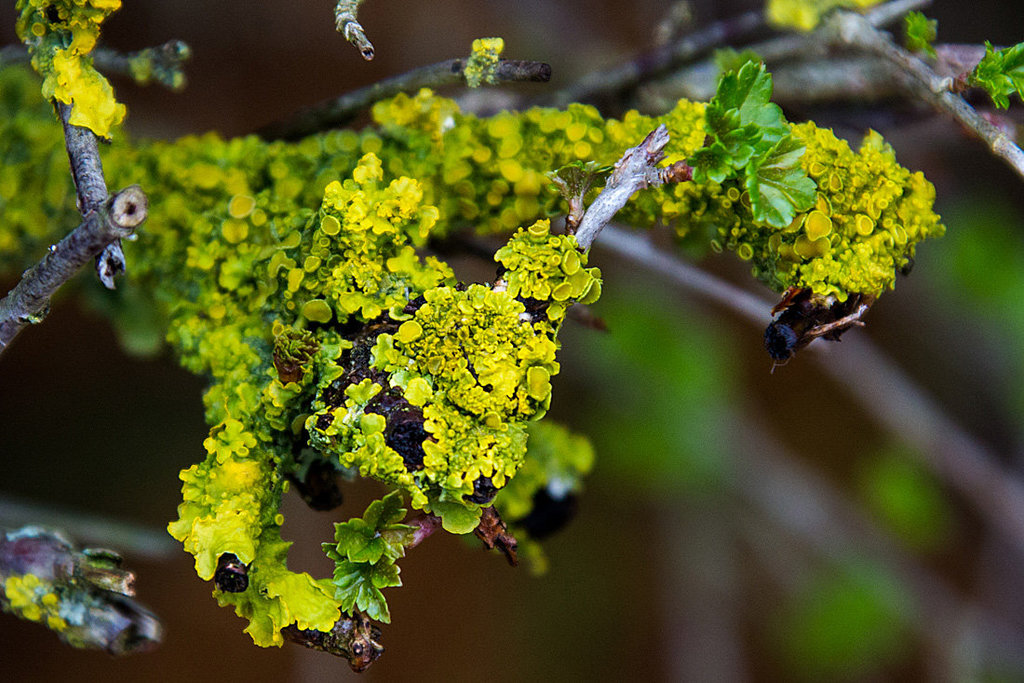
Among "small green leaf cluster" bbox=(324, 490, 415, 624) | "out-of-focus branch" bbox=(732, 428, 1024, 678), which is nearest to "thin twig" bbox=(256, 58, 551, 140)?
"small green leaf cluster" bbox=(324, 490, 415, 624)

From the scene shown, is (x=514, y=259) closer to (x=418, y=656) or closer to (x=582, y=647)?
(x=418, y=656)

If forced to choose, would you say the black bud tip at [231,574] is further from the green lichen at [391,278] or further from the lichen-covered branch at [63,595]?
the lichen-covered branch at [63,595]

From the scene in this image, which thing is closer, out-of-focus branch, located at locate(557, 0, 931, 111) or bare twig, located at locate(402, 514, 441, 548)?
bare twig, located at locate(402, 514, 441, 548)

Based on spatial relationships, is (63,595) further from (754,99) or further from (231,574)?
(754,99)

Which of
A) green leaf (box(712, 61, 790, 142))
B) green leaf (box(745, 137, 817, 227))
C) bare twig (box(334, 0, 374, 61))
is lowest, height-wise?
green leaf (box(745, 137, 817, 227))

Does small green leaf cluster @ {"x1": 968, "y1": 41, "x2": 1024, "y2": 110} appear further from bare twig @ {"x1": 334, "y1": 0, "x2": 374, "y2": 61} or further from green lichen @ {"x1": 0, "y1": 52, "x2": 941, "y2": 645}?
bare twig @ {"x1": 334, "y1": 0, "x2": 374, "y2": 61}

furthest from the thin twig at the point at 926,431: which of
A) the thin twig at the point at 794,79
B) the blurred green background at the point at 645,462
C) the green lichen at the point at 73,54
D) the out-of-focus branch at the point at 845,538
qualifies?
the green lichen at the point at 73,54

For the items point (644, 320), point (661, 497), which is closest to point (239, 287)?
point (644, 320)

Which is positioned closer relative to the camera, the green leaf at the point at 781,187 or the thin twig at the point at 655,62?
the green leaf at the point at 781,187
